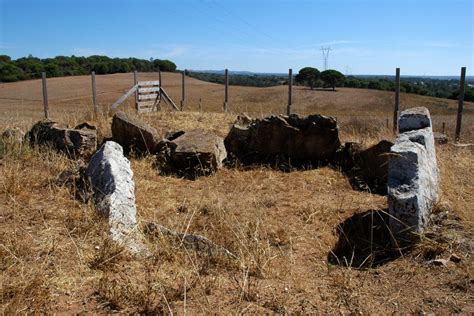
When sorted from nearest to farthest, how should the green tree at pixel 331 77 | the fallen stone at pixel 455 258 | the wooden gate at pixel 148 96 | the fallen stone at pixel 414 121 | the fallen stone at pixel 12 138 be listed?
the fallen stone at pixel 455 258 → the fallen stone at pixel 414 121 → the fallen stone at pixel 12 138 → the wooden gate at pixel 148 96 → the green tree at pixel 331 77

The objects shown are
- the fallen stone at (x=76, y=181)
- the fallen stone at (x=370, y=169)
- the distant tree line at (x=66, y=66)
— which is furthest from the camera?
the distant tree line at (x=66, y=66)

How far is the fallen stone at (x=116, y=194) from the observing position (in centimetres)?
420

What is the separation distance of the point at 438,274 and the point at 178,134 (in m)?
6.00

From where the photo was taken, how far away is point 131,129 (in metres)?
8.77

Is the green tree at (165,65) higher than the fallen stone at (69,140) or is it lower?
higher

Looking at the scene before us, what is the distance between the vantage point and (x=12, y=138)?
8.48 meters

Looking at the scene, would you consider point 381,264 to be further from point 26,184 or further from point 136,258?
point 26,184

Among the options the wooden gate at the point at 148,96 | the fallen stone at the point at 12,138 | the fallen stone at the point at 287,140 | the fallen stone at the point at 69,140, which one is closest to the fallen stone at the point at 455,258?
the fallen stone at the point at 287,140

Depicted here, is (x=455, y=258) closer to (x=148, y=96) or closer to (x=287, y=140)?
(x=287, y=140)

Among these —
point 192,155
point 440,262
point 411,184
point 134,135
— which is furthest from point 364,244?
point 134,135

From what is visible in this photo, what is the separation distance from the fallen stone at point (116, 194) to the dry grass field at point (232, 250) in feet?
0.46

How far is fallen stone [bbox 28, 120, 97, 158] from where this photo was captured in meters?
8.56

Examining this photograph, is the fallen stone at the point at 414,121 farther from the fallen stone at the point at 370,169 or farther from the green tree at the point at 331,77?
the green tree at the point at 331,77

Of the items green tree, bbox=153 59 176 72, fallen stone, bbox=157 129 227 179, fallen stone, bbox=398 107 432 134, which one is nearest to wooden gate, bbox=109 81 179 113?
fallen stone, bbox=157 129 227 179
